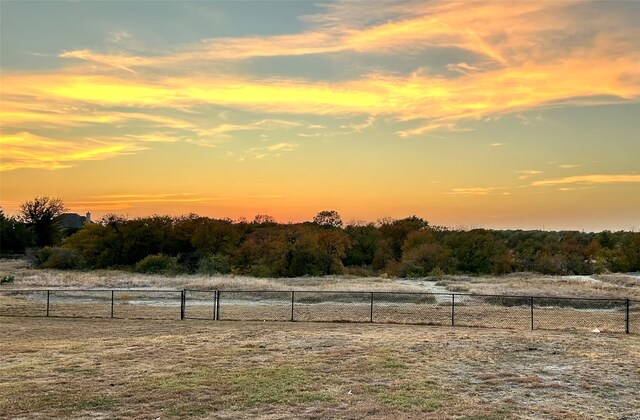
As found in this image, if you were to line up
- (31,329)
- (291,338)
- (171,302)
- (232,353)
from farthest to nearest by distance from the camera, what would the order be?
1. (171,302)
2. (31,329)
3. (291,338)
4. (232,353)

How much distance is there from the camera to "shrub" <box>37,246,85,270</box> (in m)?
66.7

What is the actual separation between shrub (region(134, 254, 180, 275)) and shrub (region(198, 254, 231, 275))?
2.95 metres

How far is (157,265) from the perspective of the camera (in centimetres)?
6712

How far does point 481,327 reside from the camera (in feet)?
70.7

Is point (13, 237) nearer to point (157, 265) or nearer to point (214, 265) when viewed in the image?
point (157, 265)

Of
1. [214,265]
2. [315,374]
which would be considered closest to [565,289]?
[315,374]

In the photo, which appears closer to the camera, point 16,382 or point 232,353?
point 16,382

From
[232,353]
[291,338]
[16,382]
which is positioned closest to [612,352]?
[291,338]

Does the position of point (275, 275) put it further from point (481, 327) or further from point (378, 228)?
point (481, 327)

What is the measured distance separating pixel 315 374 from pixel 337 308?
1833cm

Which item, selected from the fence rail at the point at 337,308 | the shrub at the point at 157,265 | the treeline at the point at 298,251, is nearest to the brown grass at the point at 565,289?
the fence rail at the point at 337,308

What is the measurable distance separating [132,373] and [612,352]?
1323cm

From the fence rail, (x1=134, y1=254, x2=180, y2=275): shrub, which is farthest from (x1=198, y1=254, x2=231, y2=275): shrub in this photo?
the fence rail

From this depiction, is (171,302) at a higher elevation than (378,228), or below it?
below
